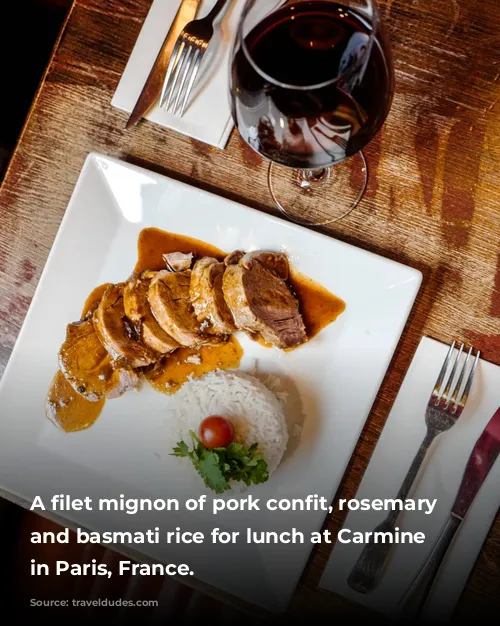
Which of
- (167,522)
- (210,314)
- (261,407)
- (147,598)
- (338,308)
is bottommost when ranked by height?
(147,598)

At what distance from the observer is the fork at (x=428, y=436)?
2.01 meters

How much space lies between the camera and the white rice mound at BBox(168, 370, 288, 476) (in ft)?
6.77

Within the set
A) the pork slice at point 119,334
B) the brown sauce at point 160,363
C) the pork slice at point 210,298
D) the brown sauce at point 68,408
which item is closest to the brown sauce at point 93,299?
the brown sauce at point 160,363

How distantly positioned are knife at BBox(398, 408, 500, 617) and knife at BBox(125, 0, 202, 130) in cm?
161

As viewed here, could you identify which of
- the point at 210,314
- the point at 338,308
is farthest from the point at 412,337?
the point at 210,314

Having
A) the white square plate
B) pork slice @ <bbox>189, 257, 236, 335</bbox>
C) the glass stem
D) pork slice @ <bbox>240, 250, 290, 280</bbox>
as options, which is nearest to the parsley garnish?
the white square plate

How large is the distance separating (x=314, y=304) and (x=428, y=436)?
586mm

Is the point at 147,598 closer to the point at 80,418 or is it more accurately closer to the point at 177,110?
the point at 80,418

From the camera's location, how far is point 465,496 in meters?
1.99

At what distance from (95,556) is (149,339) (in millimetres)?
1068

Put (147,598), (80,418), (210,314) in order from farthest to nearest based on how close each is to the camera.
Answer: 1. (147,598)
2. (80,418)
3. (210,314)

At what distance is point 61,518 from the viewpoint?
215cm

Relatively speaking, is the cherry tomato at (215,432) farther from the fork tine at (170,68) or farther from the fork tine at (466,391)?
the fork tine at (170,68)

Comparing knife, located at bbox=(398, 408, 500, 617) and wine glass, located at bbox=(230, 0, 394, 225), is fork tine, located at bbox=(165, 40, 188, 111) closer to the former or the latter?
wine glass, located at bbox=(230, 0, 394, 225)
